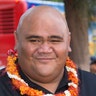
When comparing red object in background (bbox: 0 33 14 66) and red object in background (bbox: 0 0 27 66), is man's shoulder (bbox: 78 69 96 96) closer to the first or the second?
red object in background (bbox: 0 33 14 66)

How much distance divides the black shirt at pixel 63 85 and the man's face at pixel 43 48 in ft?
0.42

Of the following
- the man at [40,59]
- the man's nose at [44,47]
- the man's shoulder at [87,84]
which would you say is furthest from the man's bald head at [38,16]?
the man's shoulder at [87,84]

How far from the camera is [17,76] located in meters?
2.47

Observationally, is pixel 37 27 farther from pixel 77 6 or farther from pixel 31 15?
pixel 77 6

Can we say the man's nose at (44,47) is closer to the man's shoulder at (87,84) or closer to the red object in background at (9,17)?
the man's shoulder at (87,84)

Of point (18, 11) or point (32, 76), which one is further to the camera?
point (18, 11)

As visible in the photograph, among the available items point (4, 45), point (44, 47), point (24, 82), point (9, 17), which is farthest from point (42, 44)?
point (9, 17)

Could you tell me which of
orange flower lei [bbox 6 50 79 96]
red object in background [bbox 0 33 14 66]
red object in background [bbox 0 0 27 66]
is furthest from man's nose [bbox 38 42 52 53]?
red object in background [bbox 0 0 27 66]

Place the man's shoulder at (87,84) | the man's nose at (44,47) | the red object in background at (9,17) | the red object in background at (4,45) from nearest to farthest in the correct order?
the man's nose at (44,47)
the man's shoulder at (87,84)
the red object in background at (4,45)
the red object in background at (9,17)

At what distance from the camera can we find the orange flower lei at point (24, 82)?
241 cm

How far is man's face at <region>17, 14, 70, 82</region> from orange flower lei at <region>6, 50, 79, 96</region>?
0.10 metres

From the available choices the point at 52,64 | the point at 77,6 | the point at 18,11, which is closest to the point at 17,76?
the point at 52,64

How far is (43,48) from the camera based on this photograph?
233 cm

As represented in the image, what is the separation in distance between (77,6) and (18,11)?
61.6 inches
